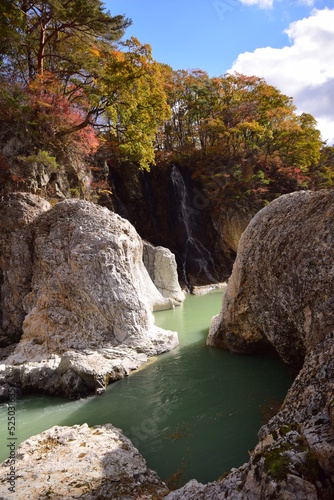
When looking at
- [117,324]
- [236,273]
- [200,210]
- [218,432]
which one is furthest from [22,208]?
[200,210]

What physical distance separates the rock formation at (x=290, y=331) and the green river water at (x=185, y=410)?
2.15 ft

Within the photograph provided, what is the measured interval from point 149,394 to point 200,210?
20.4m

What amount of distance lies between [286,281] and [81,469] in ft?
12.8

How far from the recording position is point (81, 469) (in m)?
3.60

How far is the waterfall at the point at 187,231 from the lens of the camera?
23364 millimetres

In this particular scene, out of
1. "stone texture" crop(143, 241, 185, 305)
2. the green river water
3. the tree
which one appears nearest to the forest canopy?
the tree

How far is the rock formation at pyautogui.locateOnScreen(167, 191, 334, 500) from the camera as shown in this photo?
2.24m

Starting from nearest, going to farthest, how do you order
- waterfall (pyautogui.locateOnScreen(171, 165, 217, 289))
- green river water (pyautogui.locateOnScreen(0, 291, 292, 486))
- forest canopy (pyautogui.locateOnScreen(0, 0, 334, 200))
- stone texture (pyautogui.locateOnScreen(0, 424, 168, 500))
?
stone texture (pyautogui.locateOnScreen(0, 424, 168, 500)) < green river water (pyautogui.locateOnScreen(0, 291, 292, 486)) < forest canopy (pyautogui.locateOnScreen(0, 0, 334, 200)) < waterfall (pyautogui.locateOnScreen(171, 165, 217, 289))

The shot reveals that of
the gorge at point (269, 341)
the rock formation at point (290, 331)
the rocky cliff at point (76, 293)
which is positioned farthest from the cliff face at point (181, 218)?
the rock formation at point (290, 331)

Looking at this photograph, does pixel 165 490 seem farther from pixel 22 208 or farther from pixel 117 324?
pixel 22 208

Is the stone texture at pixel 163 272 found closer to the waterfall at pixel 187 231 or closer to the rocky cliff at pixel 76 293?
the waterfall at pixel 187 231

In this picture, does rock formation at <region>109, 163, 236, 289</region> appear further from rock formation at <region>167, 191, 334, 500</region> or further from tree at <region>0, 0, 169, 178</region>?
rock formation at <region>167, 191, 334, 500</region>

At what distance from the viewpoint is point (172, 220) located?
969 inches

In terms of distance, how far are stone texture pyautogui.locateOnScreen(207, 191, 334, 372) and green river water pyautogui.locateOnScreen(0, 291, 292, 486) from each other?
0.81 metres
